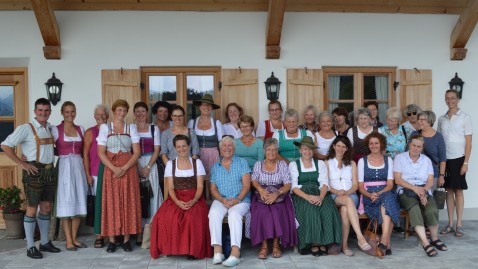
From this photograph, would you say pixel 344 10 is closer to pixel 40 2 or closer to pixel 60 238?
pixel 40 2

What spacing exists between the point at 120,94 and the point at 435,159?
365cm

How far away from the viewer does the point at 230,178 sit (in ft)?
14.6

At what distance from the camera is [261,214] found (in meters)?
4.30

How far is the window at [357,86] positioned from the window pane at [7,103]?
3926mm

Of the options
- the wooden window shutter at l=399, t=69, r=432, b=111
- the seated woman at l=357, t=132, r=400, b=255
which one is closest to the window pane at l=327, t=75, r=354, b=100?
the wooden window shutter at l=399, t=69, r=432, b=111

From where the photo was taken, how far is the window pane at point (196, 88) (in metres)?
5.73

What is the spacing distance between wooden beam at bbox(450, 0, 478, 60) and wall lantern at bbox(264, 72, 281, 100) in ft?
7.49

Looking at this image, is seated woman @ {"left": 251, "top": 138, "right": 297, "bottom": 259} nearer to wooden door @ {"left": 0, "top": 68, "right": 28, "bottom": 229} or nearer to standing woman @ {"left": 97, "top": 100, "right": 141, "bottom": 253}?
standing woman @ {"left": 97, "top": 100, "right": 141, "bottom": 253}

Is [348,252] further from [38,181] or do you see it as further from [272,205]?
[38,181]

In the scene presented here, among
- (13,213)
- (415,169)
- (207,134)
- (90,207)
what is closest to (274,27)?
(207,134)

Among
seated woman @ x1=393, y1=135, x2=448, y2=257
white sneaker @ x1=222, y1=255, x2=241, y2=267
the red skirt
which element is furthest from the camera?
seated woman @ x1=393, y1=135, x2=448, y2=257

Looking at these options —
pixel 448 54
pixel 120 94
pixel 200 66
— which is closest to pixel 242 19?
pixel 200 66

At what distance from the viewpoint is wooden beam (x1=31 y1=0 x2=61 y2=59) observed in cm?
496

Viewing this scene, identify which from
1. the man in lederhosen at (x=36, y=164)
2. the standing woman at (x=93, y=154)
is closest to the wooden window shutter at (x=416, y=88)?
the standing woman at (x=93, y=154)
